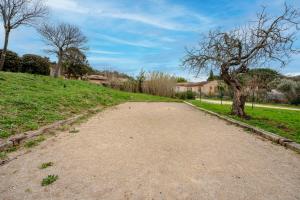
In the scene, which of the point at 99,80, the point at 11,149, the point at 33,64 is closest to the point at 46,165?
the point at 11,149

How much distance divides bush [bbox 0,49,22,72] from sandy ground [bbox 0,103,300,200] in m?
17.7

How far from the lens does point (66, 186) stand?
266 centimetres

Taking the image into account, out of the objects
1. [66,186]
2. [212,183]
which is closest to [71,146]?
[66,186]

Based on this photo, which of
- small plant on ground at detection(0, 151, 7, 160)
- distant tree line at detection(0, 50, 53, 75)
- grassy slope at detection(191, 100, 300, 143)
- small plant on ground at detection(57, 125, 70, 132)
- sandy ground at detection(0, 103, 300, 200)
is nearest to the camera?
sandy ground at detection(0, 103, 300, 200)

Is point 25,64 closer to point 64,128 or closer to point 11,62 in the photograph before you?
point 11,62

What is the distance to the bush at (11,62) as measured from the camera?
19.3 m

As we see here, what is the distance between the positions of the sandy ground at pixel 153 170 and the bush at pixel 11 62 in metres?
17.7

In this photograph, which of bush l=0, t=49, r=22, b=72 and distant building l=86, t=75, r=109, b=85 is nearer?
bush l=0, t=49, r=22, b=72

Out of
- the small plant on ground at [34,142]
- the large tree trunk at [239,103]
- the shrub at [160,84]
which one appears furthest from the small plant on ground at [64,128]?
the shrub at [160,84]

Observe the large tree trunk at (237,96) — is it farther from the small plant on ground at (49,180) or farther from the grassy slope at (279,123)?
the small plant on ground at (49,180)

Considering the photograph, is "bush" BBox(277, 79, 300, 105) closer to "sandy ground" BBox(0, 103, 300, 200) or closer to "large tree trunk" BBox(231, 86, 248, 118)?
"large tree trunk" BBox(231, 86, 248, 118)

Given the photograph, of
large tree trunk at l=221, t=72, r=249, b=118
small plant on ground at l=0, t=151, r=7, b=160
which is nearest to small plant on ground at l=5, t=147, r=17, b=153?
small plant on ground at l=0, t=151, r=7, b=160

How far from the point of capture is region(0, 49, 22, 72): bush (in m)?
19.3

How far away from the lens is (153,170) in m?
3.26
